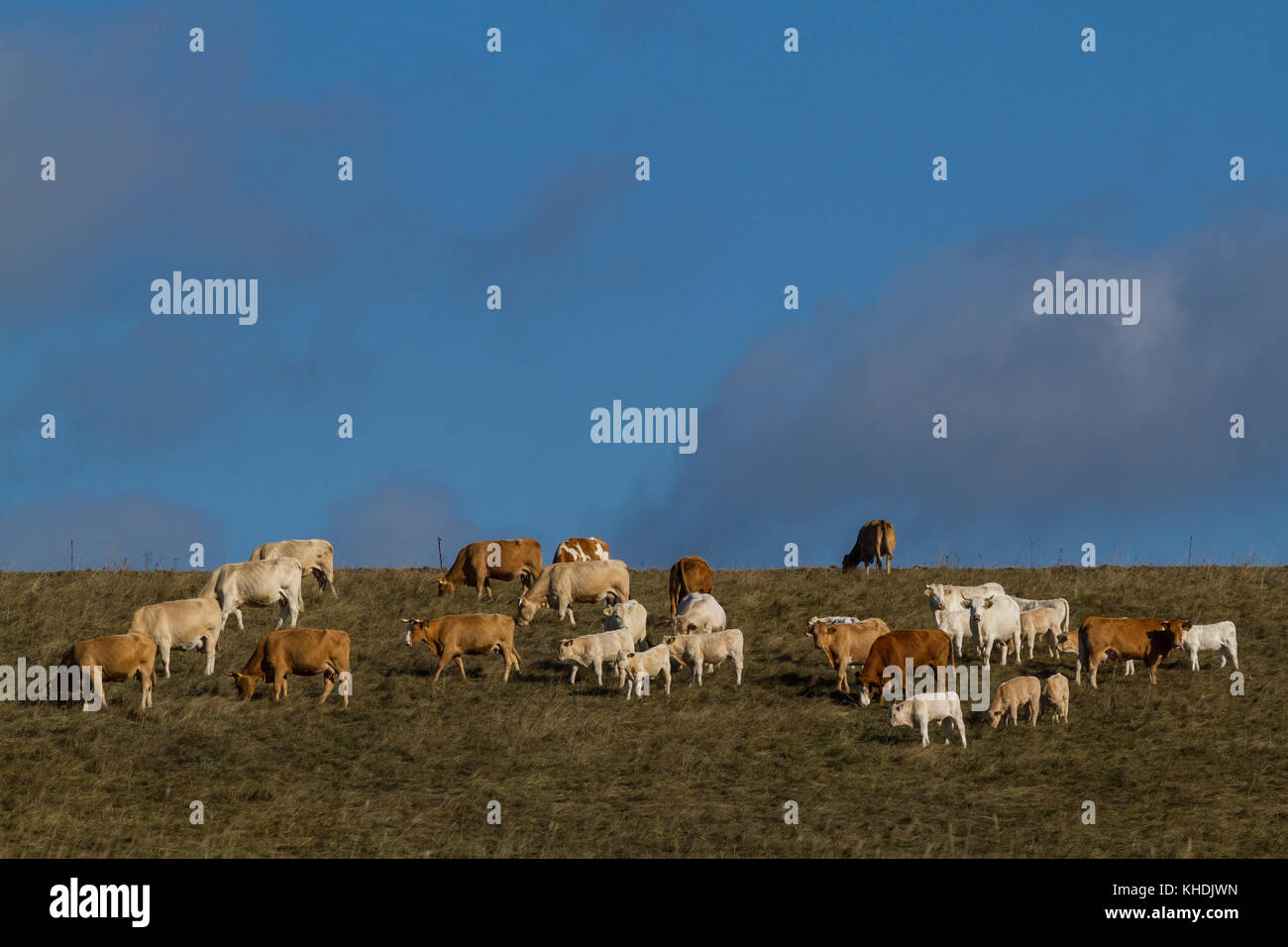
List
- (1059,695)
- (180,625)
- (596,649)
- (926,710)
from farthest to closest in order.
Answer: (180,625)
(596,649)
(1059,695)
(926,710)

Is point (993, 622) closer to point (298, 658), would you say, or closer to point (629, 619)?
point (629, 619)

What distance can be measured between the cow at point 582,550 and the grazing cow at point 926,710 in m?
14.9

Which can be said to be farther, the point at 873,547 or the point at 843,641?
the point at 873,547

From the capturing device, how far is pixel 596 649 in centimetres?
2459

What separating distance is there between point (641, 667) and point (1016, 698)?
6247mm

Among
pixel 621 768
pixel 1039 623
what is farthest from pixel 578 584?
pixel 621 768

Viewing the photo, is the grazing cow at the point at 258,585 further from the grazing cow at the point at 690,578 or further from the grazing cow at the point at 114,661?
the grazing cow at the point at 690,578

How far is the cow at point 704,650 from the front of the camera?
24.4 metres

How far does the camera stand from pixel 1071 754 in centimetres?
2038

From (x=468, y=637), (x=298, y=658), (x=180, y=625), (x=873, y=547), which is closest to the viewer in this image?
(x=298, y=658)

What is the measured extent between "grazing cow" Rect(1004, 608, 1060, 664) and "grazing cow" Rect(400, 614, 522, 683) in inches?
380
